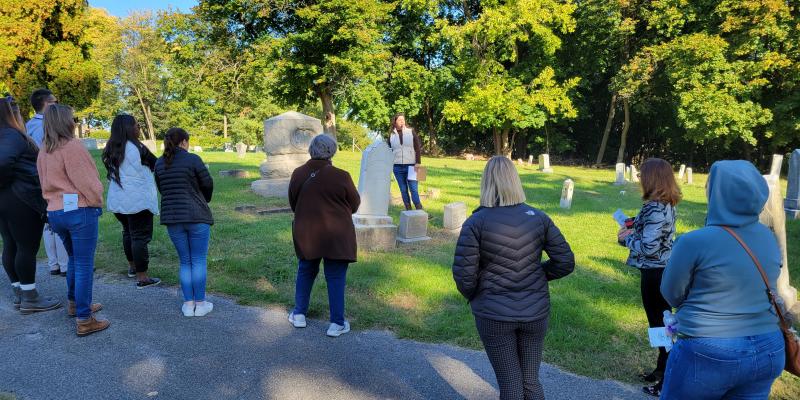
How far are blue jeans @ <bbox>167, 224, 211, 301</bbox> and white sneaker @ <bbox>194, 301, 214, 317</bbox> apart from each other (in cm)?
7

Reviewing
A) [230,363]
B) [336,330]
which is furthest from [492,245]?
[230,363]

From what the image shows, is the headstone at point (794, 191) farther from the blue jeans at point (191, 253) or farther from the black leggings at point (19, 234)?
the black leggings at point (19, 234)

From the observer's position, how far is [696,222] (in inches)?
407

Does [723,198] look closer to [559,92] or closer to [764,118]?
[764,118]

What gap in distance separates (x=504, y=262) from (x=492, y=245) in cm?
11

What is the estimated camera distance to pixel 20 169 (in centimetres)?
456

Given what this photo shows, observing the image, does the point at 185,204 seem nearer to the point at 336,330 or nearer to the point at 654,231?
the point at 336,330

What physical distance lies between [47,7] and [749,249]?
21267 millimetres

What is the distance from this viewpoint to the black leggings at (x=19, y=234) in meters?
4.52

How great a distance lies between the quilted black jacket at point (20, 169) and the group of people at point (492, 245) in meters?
0.01

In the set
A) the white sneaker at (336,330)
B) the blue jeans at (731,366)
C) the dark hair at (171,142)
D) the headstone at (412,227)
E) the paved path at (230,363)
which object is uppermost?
the dark hair at (171,142)

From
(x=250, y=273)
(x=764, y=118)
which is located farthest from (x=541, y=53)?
(x=250, y=273)

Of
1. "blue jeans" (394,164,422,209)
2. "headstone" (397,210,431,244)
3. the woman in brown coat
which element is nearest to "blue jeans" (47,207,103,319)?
the woman in brown coat

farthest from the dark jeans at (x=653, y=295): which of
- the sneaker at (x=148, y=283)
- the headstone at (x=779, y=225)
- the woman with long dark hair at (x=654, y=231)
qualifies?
the sneaker at (x=148, y=283)
